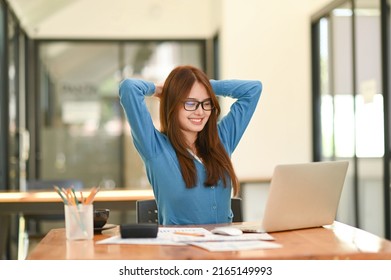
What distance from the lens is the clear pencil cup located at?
6.99 ft

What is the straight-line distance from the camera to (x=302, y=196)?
7.36 feet

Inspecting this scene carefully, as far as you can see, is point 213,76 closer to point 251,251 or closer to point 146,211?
point 146,211

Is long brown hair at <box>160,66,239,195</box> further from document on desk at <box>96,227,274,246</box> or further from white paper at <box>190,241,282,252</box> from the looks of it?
white paper at <box>190,241,282,252</box>

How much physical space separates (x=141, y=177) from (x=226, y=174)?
20.1 feet

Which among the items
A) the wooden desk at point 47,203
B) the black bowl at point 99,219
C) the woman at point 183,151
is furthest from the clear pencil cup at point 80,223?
the wooden desk at point 47,203

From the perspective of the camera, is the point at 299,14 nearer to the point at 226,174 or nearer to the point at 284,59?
the point at 284,59

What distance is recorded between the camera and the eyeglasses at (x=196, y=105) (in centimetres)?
256

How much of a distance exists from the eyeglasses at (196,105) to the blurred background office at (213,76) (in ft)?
8.89

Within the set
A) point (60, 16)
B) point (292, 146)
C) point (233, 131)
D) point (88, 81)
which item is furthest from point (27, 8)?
point (233, 131)

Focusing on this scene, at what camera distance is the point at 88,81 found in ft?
28.9

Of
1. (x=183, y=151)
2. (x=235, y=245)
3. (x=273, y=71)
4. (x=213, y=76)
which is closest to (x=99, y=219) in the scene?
(x=183, y=151)

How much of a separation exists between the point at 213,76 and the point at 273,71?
60.0 inches

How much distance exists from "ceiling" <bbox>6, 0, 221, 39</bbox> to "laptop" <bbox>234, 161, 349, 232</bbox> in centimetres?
609

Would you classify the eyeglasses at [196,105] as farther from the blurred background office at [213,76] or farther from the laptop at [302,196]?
the blurred background office at [213,76]
